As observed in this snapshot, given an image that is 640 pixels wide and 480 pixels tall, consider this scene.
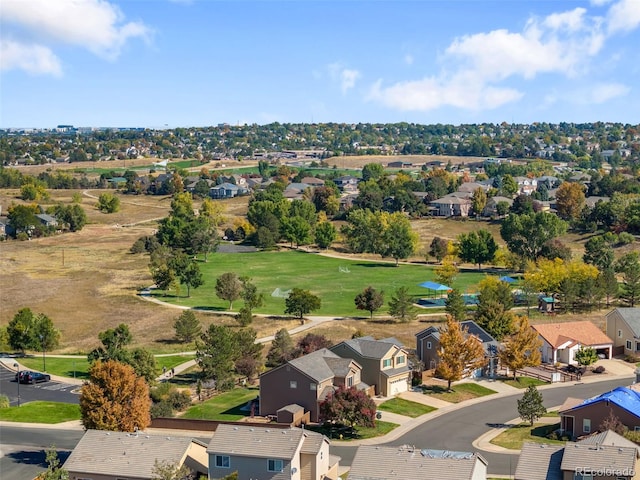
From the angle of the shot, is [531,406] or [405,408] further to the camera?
[405,408]

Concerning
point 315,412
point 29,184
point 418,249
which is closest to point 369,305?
point 315,412

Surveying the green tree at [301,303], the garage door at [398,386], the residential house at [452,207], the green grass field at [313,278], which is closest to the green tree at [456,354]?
the garage door at [398,386]

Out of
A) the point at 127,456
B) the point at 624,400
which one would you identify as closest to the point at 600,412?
the point at 624,400

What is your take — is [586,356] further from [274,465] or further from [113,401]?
[113,401]

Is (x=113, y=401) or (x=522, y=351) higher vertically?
(x=113, y=401)

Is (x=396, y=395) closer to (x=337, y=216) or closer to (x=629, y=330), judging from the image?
(x=629, y=330)

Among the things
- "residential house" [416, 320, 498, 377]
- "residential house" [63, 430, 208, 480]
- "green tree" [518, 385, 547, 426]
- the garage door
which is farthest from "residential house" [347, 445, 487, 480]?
"residential house" [416, 320, 498, 377]
